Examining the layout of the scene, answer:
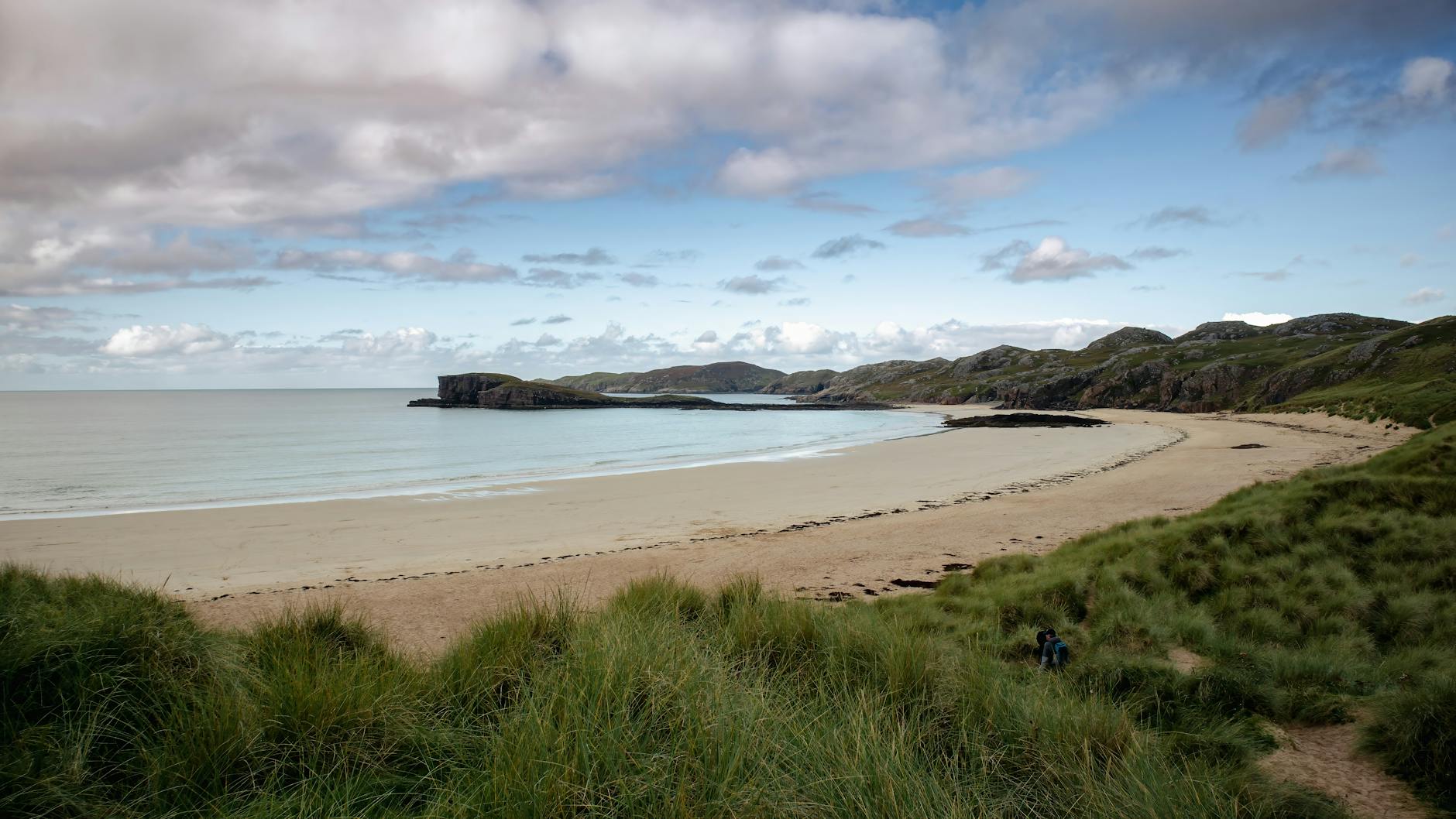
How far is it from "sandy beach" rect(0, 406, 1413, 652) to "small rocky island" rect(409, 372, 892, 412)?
357 ft

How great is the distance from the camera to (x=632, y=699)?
4434 mm

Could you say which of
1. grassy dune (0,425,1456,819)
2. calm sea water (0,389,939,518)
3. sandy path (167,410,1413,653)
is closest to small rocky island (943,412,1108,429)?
calm sea water (0,389,939,518)

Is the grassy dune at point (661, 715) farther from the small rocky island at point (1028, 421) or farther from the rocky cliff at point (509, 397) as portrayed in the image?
the rocky cliff at point (509, 397)

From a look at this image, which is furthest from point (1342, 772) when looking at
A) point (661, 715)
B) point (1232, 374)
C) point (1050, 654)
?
point (1232, 374)

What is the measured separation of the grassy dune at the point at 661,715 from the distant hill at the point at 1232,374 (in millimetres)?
45050

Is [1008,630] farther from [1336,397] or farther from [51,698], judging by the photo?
[1336,397]

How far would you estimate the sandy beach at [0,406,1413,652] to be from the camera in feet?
48.8

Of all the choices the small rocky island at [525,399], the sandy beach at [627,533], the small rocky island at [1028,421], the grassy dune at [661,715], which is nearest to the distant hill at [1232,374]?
the small rocky island at [1028,421]

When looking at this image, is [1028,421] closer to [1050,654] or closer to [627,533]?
[627,533]

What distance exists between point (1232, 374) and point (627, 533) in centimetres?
9999

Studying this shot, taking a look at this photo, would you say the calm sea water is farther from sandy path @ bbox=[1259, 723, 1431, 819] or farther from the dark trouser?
sandy path @ bbox=[1259, 723, 1431, 819]

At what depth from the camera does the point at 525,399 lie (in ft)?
500

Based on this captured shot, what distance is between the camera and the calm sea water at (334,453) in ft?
105

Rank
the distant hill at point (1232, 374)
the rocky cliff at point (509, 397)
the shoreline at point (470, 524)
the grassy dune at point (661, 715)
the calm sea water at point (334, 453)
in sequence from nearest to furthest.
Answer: the grassy dune at point (661, 715)
the shoreline at point (470, 524)
the calm sea water at point (334, 453)
the distant hill at point (1232, 374)
the rocky cliff at point (509, 397)
